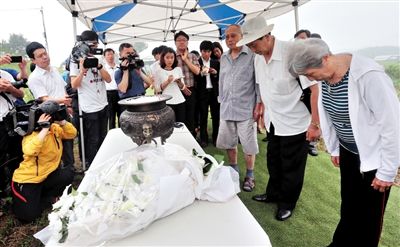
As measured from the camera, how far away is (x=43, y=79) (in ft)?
8.18

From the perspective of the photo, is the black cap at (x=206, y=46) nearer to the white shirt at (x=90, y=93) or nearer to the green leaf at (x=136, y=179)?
the white shirt at (x=90, y=93)

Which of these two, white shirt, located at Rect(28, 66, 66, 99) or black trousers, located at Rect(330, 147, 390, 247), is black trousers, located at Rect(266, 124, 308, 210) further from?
white shirt, located at Rect(28, 66, 66, 99)

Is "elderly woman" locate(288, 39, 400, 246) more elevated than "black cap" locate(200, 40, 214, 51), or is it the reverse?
"black cap" locate(200, 40, 214, 51)

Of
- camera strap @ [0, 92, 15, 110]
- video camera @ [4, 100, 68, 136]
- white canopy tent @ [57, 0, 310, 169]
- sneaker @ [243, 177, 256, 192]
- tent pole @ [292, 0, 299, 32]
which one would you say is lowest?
sneaker @ [243, 177, 256, 192]

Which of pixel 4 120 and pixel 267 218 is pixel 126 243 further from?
pixel 4 120

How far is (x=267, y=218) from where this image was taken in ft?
6.86

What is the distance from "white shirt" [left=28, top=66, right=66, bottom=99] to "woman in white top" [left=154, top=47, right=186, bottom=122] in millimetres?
954

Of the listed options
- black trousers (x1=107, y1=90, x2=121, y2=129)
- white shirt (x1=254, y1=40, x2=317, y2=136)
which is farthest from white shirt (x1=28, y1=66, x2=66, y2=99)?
white shirt (x1=254, y1=40, x2=317, y2=136)

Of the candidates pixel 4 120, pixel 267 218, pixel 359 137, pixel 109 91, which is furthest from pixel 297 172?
pixel 109 91

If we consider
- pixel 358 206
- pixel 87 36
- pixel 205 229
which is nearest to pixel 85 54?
pixel 87 36

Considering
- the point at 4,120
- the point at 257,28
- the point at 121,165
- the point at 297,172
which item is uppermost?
the point at 257,28

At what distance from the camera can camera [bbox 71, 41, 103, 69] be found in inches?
97.6

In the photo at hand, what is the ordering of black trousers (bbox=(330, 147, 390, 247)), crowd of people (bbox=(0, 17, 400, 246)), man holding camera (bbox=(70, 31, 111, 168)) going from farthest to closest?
man holding camera (bbox=(70, 31, 111, 168)) < black trousers (bbox=(330, 147, 390, 247)) < crowd of people (bbox=(0, 17, 400, 246))

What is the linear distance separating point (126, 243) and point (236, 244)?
1.21 ft
